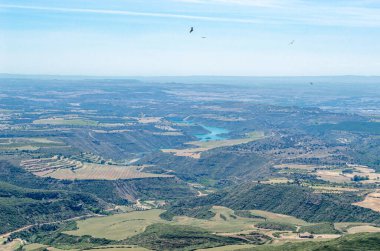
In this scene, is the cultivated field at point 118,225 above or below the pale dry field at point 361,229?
below

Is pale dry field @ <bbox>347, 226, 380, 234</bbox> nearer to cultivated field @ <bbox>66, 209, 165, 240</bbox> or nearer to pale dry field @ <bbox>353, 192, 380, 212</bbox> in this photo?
pale dry field @ <bbox>353, 192, 380, 212</bbox>

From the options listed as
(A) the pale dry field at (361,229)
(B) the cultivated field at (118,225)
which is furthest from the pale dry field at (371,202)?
(B) the cultivated field at (118,225)

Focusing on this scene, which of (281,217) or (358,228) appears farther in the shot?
(281,217)

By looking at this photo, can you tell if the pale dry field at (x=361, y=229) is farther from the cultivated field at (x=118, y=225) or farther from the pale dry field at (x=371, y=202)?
the cultivated field at (x=118, y=225)

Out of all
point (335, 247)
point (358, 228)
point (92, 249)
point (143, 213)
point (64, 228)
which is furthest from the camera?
point (143, 213)

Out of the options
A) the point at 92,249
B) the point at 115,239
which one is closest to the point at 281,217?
the point at 115,239

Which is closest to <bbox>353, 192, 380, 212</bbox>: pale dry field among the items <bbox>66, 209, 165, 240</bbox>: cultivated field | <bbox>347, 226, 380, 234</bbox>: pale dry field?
<bbox>347, 226, 380, 234</bbox>: pale dry field

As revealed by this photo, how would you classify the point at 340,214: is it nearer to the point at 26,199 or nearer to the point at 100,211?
the point at 100,211

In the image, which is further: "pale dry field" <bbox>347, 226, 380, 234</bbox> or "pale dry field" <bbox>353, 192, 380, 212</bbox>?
"pale dry field" <bbox>353, 192, 380, 212</bbox>

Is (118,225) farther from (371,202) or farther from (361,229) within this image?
(371,202)

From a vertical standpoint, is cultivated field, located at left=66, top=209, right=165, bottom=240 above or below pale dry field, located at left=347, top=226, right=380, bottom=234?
below

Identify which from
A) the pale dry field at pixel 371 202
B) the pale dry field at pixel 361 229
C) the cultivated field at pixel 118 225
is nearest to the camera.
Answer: the pale dry field at pixel 361 229
